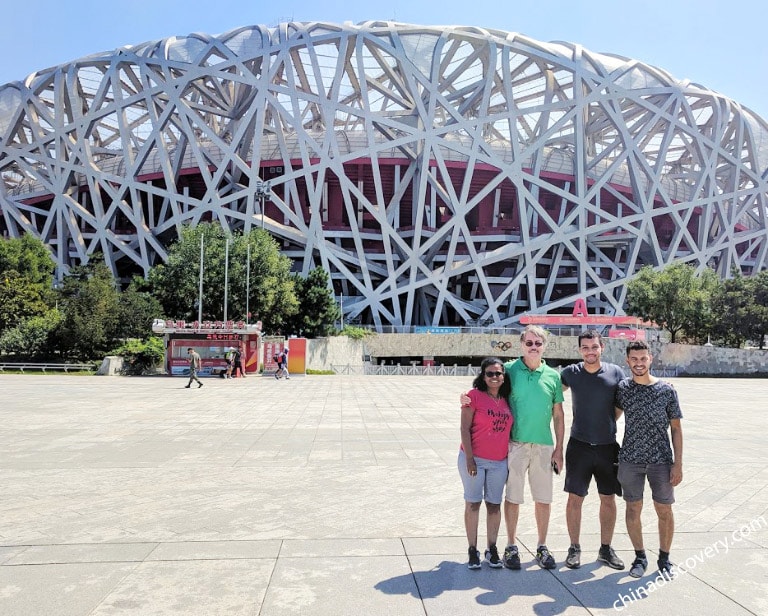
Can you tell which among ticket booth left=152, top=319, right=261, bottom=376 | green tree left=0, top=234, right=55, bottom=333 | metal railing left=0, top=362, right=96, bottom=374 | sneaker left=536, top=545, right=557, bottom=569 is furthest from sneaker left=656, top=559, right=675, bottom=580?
green tree left=0, top=234, right=55, bottom=333

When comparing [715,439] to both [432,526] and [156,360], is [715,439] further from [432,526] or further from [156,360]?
[156,360]

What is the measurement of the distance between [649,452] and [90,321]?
32.1m

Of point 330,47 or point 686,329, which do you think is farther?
point 330,47

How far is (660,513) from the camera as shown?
4.71 metres

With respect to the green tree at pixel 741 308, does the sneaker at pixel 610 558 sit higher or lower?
lower

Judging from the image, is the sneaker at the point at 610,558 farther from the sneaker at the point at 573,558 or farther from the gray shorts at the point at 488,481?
the gray shorts at the point at 488,481

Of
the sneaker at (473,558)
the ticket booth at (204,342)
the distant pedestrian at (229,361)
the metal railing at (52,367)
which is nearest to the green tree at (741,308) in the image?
the ticket booth at (204,342)

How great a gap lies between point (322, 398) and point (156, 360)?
15.1m

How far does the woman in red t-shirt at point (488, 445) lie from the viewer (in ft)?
15.9

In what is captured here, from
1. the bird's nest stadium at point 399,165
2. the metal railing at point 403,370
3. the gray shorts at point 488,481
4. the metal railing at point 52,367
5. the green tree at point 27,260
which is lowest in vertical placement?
the metal railing at point 403,370

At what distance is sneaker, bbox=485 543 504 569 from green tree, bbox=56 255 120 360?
102ft

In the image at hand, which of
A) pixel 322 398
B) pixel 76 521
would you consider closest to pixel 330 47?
pixel 322 398

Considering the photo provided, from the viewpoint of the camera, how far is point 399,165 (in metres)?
53.2

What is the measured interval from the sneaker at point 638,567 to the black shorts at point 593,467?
49cm
